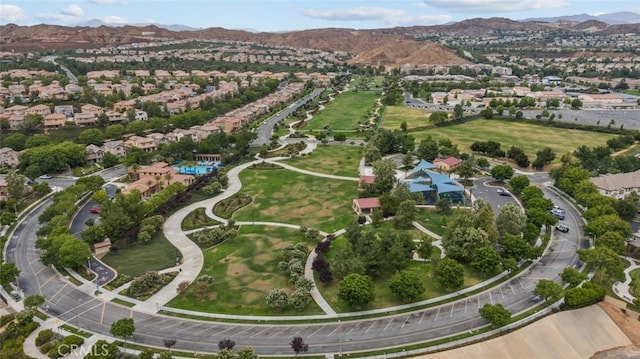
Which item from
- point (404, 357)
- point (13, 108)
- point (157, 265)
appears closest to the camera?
point (404, 357)

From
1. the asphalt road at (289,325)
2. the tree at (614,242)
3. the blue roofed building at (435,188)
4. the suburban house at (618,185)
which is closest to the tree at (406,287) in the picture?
the asphalt road at (289,325)

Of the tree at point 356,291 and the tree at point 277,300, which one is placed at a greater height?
the tree at point 356,291

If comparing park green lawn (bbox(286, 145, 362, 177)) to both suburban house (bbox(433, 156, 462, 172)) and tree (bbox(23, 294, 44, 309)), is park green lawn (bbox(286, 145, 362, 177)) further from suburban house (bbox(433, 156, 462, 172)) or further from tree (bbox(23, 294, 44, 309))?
tree (bbox(23, 294, 44, 309))

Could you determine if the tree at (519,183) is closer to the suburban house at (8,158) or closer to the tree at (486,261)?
the tree at (486,261)

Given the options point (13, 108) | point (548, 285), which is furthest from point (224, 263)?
point (13, 108)

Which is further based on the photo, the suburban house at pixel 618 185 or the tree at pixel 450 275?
the suburban house at pixel 618 185

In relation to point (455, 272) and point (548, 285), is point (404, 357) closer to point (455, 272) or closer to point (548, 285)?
point (455, 272)
